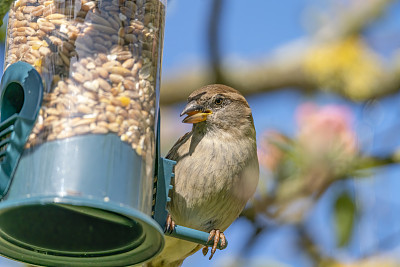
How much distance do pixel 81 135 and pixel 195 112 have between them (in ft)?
5.37

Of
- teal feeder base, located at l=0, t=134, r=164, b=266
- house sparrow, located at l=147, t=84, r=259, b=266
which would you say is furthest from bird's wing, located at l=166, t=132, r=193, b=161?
teal feeder base, located at l=0, t=134, r=164, b=266

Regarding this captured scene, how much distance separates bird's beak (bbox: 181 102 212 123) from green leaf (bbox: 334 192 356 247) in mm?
1017

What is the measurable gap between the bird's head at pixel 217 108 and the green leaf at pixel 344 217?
0.86 metres

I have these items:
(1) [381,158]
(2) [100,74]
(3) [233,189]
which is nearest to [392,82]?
(1) [381,158]

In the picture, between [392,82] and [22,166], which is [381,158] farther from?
[22,166]

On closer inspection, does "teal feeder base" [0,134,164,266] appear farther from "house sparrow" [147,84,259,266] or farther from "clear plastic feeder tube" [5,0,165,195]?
"house sparrow" [147,84,259,266]

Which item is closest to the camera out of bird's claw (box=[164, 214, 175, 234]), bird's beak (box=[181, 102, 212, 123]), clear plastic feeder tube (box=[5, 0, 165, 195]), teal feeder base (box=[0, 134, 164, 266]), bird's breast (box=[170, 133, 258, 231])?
teal feeder base (box=[0, 134, 164, 266])

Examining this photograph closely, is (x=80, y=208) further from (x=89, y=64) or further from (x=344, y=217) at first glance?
(x=344, y=217)

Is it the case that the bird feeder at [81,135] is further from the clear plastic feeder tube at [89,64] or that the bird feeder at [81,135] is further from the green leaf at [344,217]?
the green leaf at [344,217]

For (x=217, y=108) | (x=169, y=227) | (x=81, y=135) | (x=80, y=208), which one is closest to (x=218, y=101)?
(x=217, y=108)

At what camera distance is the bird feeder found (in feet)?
11.7

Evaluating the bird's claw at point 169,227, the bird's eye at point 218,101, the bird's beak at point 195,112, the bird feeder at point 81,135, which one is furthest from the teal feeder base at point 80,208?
the bird's eye at point 218,101

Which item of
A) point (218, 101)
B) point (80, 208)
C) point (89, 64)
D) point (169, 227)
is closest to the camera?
point (80, 208)

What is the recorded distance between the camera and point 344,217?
4828 mm
